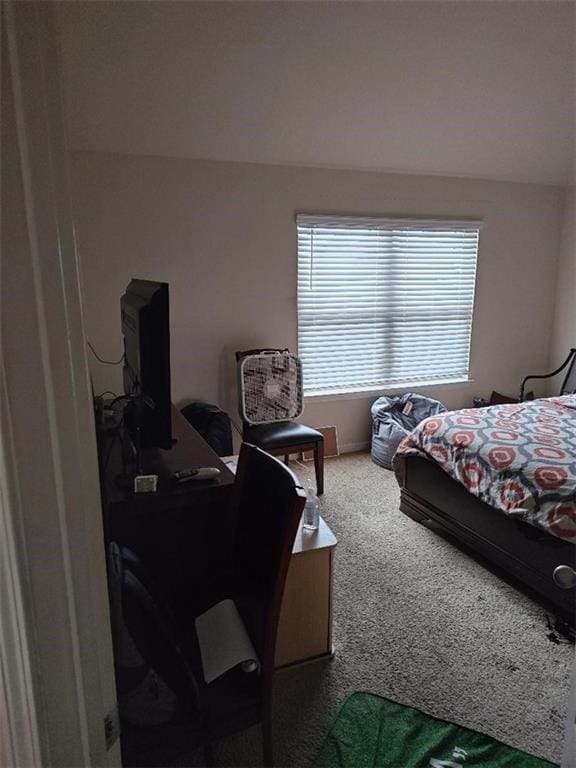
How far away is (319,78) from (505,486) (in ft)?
7.79

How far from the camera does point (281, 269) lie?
372cm

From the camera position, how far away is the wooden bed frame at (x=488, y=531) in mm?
2189

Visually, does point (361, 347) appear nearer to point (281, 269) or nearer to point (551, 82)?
point (281, 269)

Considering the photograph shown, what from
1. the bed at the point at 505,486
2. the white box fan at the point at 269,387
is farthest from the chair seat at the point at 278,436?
the bed at the point at 505,486

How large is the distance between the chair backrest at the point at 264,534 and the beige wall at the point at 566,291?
13.6 ft

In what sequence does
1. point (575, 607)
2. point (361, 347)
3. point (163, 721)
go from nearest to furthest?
point (163, 721) → point (575, 607) → point (361, 347)

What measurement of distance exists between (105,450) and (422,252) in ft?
10.9

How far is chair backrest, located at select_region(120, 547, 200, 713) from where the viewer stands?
1.08 m

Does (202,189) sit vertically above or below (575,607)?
above

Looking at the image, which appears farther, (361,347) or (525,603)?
(361,347)

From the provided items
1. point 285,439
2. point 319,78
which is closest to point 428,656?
point 285,439

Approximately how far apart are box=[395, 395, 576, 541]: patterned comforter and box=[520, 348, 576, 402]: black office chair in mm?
1239

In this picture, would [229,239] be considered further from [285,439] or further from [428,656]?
[428,656]

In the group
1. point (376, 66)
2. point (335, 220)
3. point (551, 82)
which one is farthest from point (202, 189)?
point (551, 82)
